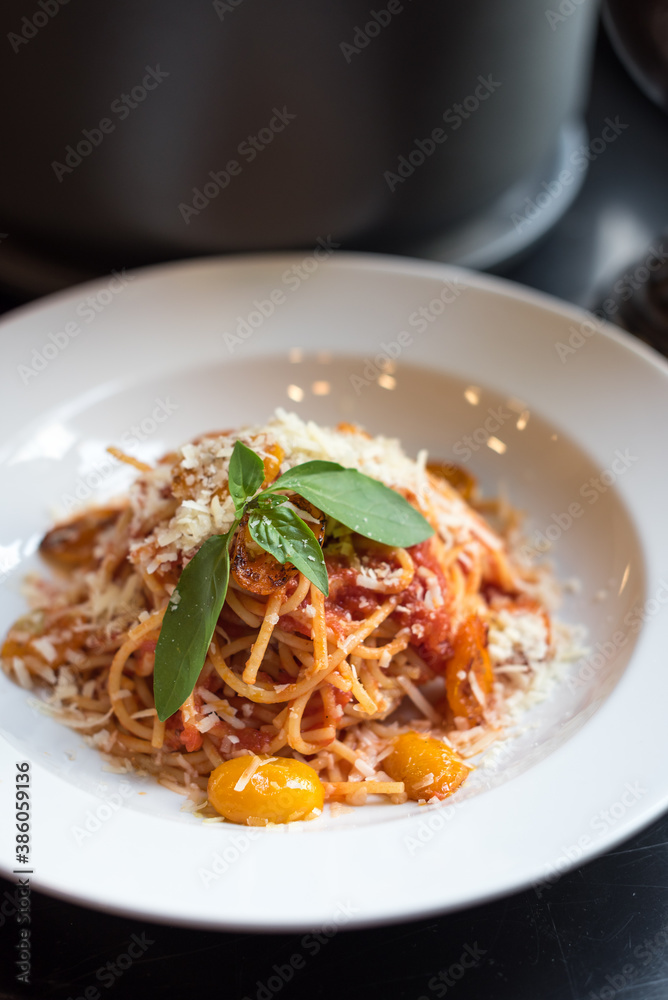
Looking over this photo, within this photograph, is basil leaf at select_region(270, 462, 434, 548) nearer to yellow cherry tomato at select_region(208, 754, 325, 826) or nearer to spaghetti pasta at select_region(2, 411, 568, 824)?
spaghetti pasta at select_region(2, 411, 568, 824)

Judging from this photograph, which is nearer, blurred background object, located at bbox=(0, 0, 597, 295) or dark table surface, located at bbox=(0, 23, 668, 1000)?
dark table surface, located at bbox=(0, 23, 668, 1000)

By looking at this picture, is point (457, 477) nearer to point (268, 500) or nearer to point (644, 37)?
point (268, 500)

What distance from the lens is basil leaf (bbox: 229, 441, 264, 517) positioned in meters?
2.41

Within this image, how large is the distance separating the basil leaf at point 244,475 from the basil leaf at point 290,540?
0.20ft

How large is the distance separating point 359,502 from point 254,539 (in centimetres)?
31

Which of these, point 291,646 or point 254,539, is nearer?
point 254,539

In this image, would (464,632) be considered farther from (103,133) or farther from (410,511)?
(103,133)

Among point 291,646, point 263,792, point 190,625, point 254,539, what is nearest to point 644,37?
point 254,539

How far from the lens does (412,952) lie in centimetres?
209

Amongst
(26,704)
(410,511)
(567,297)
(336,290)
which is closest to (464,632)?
(410,511)

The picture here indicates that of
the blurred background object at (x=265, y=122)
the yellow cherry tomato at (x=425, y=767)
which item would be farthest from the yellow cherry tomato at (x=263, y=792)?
the blurred background object at (x=265, y=122)

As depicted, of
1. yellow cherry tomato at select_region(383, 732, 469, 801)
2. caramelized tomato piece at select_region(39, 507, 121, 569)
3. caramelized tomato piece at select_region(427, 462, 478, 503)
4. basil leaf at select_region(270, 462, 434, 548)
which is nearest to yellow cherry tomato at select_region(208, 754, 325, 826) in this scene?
yellow cherry tomato at select_region(383, 732, 469, 801)

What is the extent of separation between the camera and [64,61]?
120 inches

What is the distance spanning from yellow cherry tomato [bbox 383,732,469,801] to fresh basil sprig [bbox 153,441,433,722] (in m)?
0.48
